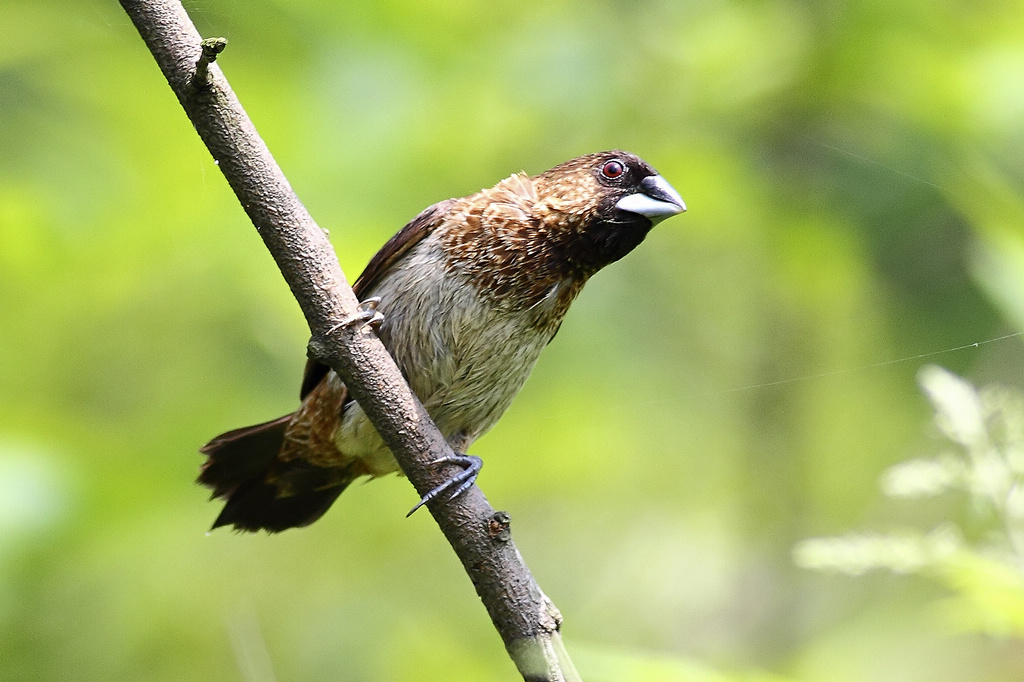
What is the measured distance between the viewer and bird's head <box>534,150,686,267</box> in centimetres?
274

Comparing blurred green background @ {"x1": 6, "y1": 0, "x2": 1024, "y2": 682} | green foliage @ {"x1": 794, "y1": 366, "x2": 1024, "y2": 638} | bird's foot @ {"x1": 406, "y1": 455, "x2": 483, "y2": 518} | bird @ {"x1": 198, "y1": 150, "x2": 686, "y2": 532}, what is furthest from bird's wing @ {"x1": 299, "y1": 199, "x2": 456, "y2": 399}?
green foliage @ {"x1": 794, "y1": 366, "x2": 1024, "y2": 638}

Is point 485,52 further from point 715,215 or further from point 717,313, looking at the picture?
point 717,313

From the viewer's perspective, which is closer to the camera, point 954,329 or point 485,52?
point 954,329

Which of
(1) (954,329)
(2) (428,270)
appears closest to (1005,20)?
(1) (954,329)

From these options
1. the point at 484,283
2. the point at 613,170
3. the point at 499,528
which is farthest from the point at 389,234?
the point at 499,528

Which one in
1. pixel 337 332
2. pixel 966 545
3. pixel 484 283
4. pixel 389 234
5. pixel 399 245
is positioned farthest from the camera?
pixel 389 234

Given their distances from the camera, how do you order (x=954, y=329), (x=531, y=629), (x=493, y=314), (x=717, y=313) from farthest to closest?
(x=717, y=313), (x=954, y=329), (x=493, y=314), (x=531, y=629)

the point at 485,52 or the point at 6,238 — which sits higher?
the point at 485,52

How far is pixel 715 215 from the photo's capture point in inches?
143

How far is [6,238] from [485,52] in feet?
5.58

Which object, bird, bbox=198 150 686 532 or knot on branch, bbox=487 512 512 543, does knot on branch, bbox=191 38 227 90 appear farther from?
knot on branch, bbox=487 512 512 543

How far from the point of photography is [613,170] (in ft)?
9.28

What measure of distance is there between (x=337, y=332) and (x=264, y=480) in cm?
126

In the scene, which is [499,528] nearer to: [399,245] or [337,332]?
[337,332]
